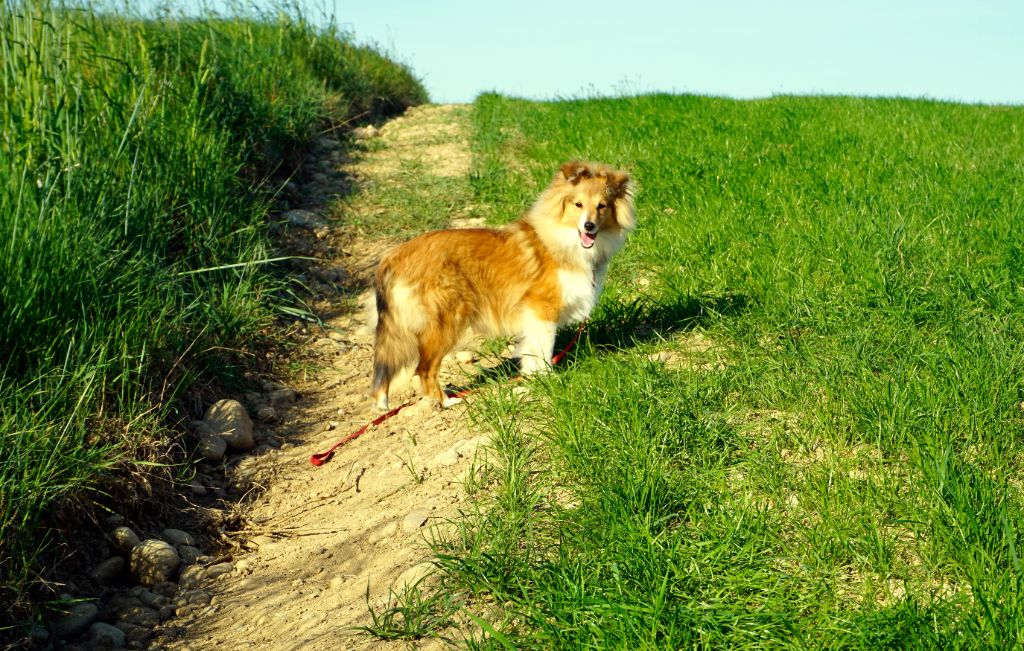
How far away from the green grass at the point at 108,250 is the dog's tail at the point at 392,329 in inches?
36.7

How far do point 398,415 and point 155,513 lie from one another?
4.89 ft

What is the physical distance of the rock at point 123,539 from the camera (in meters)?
3.79

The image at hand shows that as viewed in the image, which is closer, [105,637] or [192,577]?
[105,637]

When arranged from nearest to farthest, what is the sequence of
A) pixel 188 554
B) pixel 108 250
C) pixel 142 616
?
pixel 142 616 → pixel 188 554 → pixel 108 250

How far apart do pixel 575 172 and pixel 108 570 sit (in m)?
3.43

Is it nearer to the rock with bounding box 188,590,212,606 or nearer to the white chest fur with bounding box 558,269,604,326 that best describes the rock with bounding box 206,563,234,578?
the rock with bounding box 188,590,212,606

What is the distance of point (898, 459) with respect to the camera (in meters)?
3.58

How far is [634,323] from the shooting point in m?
5.68

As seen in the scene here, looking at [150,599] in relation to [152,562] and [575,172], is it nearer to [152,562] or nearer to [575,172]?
[152,562]

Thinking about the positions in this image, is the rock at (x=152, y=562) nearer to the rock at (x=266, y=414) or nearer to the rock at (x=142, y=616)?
the rock at (x=142, y=616)

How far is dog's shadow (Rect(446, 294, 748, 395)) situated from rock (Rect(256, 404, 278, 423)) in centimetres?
112

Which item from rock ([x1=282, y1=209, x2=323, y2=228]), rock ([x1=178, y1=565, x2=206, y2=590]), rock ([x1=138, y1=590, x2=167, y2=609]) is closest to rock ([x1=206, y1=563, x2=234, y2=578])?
rock ([x1=178, y1=565, x2=206, y2=590])

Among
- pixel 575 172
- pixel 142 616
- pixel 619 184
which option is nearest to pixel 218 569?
pixel 142 616

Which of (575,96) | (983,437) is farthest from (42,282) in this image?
(575,96)
